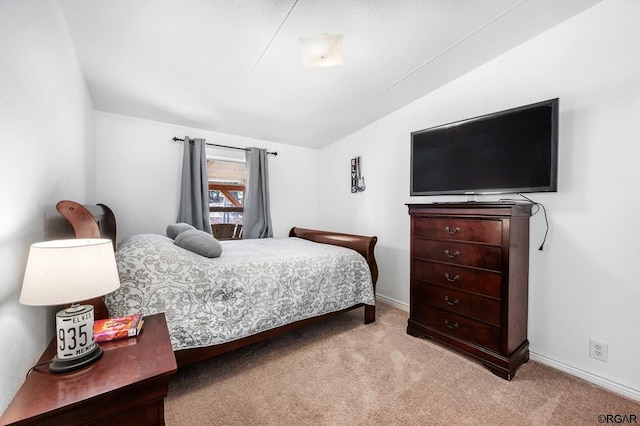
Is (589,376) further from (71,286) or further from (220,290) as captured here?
(71,286)

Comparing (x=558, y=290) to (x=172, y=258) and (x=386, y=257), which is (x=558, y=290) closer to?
(x=386, y=257)

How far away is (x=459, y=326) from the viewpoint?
195 centimetres

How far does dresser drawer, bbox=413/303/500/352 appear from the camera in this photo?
1.77m

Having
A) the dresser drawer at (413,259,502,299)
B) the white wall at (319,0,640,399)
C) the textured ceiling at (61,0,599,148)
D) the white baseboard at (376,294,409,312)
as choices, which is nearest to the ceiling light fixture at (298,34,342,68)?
the textured ceiling at (61,0,599,148)

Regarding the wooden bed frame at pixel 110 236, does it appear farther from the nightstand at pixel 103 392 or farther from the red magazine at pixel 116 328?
the nightstand at pixel 103 392

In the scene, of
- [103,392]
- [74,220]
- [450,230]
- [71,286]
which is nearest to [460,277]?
[450,230]

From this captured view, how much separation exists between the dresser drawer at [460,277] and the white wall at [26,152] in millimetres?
2306

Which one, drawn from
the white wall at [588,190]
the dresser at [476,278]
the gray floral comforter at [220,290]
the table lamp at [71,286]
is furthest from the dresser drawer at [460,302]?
the table lamp at [71,286]

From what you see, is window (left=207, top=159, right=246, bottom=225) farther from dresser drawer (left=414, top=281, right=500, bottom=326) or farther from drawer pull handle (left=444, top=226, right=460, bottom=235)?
drawer pull handle (left=444, top=226, right=460, bottom=235)

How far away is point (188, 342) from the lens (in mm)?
1555

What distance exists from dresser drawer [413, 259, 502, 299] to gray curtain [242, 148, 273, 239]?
2.21m

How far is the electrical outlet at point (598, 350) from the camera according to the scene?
1634 mm

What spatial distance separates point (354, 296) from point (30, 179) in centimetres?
222

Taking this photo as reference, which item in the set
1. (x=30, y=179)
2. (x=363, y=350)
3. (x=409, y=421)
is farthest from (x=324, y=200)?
(x=30, y=179)
